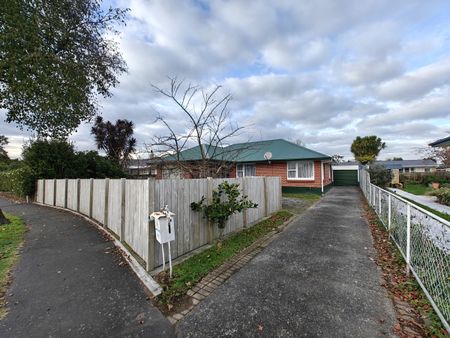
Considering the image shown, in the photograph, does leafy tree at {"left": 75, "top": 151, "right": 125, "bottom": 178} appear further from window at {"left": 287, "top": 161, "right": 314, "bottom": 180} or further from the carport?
the carport

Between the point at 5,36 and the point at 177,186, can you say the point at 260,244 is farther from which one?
the point at 5,36

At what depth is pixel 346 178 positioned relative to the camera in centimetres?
2262

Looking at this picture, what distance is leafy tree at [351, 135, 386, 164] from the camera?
38.9 m

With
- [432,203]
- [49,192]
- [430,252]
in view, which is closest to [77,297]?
[430,252]

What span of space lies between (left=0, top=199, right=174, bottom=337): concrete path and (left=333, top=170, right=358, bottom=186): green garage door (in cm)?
2345

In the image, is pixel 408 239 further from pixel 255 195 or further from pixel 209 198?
pixel 255 195

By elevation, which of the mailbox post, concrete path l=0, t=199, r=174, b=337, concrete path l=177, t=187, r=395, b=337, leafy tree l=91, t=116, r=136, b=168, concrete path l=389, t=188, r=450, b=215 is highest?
leafy tree l=91, t=116, r=136, b=168

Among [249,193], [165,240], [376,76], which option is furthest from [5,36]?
[376,76]

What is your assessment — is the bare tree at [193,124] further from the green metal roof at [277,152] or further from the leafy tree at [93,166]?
the leafy tree at [93,166]

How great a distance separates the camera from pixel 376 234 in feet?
19.3

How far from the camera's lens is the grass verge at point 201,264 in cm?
312

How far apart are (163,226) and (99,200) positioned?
16.4ft

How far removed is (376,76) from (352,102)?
8516 mm

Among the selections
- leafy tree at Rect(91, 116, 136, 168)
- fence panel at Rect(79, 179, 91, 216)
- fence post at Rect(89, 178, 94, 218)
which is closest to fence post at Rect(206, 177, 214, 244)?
fence post at Rect(89, 178, 94, 218)
